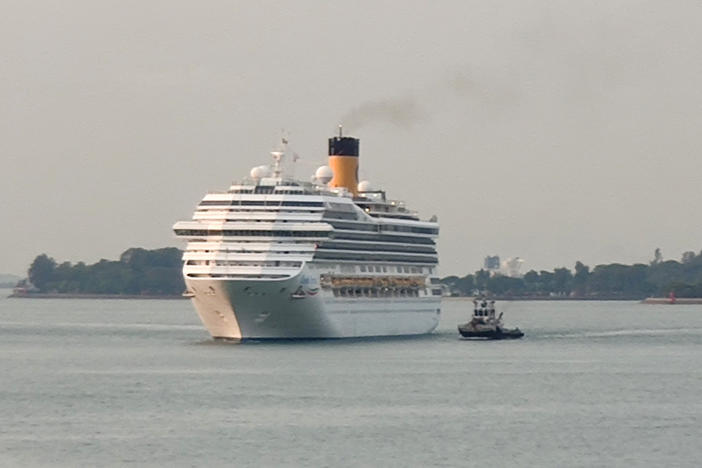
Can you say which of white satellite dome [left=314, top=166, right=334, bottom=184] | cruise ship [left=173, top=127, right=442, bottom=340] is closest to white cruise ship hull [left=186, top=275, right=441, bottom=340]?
cruise ship [left=173, top=127, right=442, bottom=340]

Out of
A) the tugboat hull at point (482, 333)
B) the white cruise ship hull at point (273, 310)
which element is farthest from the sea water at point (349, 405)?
the tugboat hull at point (482, 333)

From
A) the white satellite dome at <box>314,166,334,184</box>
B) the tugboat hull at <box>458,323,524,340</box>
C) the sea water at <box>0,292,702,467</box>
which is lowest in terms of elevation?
the sea water at <box>0,292,702,467</box>

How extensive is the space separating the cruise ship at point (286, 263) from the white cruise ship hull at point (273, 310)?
0.18 ft

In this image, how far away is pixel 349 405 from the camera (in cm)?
7575

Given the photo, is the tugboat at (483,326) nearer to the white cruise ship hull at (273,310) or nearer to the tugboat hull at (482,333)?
the tugboat hull at (482,333)

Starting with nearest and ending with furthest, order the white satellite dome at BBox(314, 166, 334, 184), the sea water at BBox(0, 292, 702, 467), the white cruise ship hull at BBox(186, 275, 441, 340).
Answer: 1. the sea water at BBox(0, 292, 702, 467)
2. the white cruise ship hull at BBox(186, 275, 441, 340)
3. the white satellite dome at BBox(314, 166, 334, 184)

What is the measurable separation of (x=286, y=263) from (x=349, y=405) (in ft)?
106

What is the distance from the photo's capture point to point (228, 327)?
109 m

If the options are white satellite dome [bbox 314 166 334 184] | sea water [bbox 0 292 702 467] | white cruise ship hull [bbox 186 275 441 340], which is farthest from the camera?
white satellite dome [bbox 314 166 334 184]

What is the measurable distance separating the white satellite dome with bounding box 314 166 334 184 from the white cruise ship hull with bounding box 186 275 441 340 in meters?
10.6

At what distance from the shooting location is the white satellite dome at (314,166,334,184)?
125 m

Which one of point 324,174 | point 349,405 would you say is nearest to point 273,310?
point 324,174

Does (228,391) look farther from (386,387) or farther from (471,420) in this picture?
(471,420)

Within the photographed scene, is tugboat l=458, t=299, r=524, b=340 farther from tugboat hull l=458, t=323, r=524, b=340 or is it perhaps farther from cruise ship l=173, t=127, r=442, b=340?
cruise ship l=173, t=127, r=442, b=340
